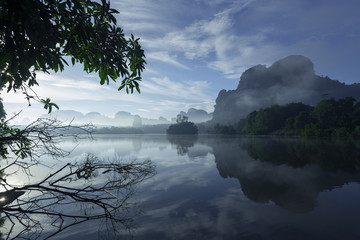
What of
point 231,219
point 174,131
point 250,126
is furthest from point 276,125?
point 231,219

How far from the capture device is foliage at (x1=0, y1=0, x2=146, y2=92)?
3.09 meters

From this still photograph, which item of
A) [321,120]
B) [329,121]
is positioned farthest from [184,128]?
[329,121]

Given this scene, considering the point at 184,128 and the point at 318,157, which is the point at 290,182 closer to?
the point at 318,157

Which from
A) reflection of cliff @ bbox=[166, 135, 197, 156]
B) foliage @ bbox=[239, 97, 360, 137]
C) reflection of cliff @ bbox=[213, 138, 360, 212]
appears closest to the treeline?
foliage @ bbox=[239, 97, 360, 137]

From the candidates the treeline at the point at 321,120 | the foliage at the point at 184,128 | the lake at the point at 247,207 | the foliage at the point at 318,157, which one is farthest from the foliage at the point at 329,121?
the foliage at the point at 184,128

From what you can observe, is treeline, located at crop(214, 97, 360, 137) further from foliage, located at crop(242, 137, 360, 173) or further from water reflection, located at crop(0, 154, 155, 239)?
water reflection, located at crop(0, 154, 155, 239)

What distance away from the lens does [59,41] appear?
3.70 meters

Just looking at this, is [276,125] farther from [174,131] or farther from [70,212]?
[70,212]

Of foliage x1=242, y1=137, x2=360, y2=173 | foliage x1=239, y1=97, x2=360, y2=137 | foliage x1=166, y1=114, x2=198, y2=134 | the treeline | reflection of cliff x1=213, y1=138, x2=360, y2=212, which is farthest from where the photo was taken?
foliage x1=166, y1=114, x2=198, y2=134

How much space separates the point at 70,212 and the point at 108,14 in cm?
862

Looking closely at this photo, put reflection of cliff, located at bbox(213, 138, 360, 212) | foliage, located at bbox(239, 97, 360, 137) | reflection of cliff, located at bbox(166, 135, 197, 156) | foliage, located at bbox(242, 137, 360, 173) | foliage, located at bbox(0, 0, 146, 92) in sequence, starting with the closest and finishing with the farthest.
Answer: foliage, located at bbox(0, 0, 146, 92), reflection of cliff, located at bbox(213, 138, 360, 212), foliage, located at bbox(242, 137, 360, 173), reflection of cliff, located at bbox(166, 135, 197, 156), foliage, located at bbox(239, 97, 360, 137)

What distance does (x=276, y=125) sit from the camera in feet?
291

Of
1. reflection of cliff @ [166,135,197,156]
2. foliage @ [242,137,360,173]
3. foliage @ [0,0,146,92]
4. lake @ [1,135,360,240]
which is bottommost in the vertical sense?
reflection of cliff @ [166,135,197,156]

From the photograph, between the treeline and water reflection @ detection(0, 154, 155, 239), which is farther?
the treeline
